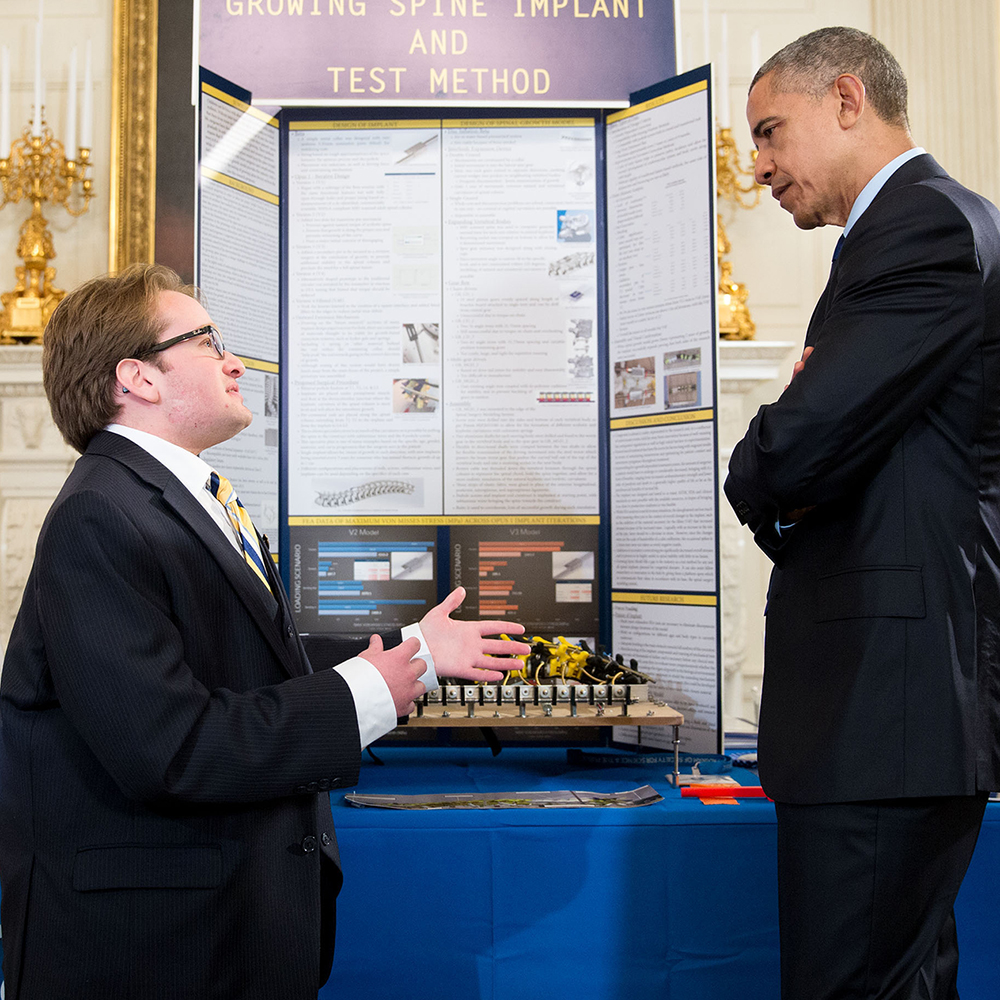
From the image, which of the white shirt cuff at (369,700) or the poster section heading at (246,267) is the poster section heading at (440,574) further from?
the white shirt cuff at (369,700)

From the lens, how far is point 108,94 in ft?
14.4

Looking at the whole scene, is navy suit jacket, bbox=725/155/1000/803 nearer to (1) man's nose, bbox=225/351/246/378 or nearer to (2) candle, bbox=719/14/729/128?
(1) man's nose, bbox=225/351/246/378

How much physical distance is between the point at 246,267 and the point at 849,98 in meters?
2.23

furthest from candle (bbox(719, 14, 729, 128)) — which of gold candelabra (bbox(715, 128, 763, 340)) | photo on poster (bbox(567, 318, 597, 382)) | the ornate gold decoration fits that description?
the ornate gold decoration

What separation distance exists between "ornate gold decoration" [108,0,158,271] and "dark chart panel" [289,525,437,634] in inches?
73.5

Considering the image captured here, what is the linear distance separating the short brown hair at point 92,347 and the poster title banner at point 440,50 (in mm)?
2044

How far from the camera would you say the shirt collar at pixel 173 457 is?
140 centimetres

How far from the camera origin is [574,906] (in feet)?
6.77

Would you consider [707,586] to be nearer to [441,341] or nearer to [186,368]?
[441,341]

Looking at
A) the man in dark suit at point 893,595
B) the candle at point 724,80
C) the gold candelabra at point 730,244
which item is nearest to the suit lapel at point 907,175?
the man in dark suit at point 893,595

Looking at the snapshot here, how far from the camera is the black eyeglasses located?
1.46m

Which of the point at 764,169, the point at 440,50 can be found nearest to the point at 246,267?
the point at 440,50

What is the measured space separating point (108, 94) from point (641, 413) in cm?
314

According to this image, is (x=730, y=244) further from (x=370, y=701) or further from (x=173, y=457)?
(x=370, y=701)
